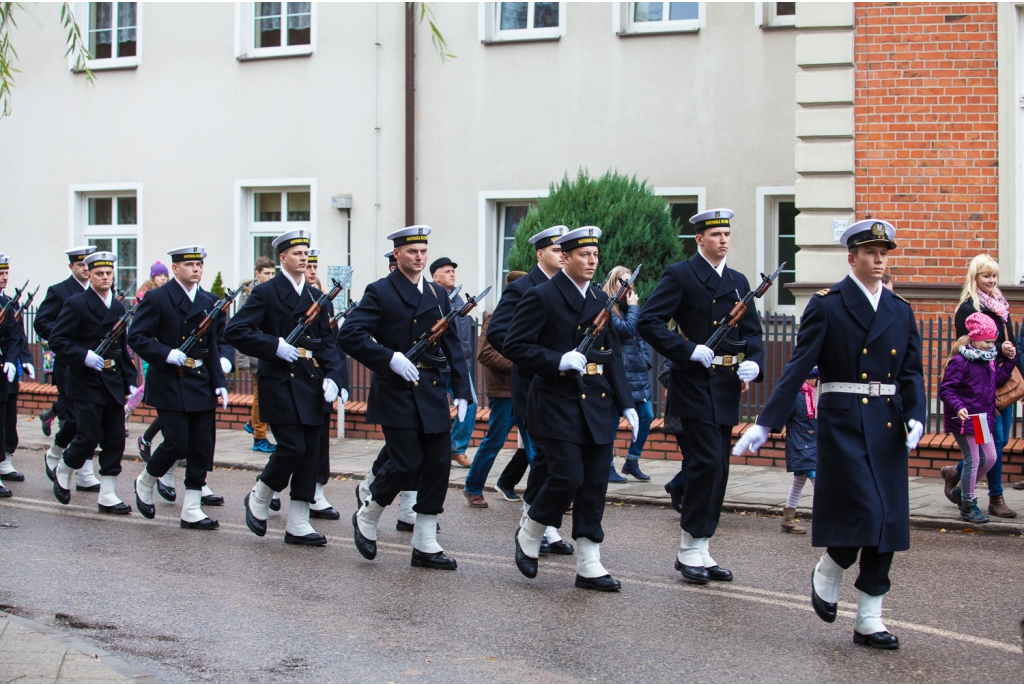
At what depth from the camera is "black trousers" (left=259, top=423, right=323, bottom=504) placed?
8508 millimetres

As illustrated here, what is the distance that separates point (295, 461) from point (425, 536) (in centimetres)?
122

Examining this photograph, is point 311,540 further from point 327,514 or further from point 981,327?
point 981,327

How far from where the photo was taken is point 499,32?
17922 mm

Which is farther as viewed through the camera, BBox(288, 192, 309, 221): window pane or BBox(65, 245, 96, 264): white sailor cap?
BBox(288, 192, 309, 221): window pane

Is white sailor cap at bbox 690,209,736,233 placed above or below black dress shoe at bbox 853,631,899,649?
above

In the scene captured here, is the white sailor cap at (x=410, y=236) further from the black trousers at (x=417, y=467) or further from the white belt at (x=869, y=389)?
the white belt at (x=869, y=389)

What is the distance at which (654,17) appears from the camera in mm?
17156

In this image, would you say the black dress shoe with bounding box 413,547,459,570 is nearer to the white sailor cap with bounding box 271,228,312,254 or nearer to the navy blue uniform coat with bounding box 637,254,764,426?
the navy blue uniform coat with bounding box 637,254,764,426

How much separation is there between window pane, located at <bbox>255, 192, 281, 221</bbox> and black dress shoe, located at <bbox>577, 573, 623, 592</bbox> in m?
13.5

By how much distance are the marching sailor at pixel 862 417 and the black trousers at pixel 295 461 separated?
3463 millimetres

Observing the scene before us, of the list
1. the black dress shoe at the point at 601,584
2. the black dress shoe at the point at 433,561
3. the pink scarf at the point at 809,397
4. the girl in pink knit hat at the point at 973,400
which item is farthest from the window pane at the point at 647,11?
the black dress shoe at the point at 601,584

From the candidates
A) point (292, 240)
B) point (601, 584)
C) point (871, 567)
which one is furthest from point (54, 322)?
point (871, 567)

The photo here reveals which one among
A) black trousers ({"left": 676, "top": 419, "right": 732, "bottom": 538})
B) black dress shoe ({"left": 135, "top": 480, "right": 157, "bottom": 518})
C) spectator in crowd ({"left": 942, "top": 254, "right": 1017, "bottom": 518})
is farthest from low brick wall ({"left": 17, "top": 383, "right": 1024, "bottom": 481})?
black trousers ({"left": 676, "top": 419, "right": 732, "bottom": 538})

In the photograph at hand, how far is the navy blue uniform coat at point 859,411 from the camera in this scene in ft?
19.2
